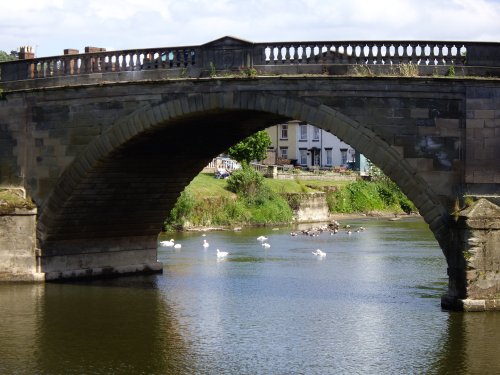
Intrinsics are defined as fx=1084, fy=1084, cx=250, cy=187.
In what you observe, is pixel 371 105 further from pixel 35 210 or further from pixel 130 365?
pixel 35 210

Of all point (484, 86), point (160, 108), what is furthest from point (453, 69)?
point (160, 108)

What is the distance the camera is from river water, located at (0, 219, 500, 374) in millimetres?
25328

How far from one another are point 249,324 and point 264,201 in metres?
47.7

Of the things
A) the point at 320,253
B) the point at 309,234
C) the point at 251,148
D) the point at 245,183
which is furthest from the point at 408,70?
the point at 251,148

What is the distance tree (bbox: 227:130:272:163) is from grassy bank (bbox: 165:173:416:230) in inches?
145

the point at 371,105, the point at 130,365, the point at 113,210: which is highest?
the point at 371,105

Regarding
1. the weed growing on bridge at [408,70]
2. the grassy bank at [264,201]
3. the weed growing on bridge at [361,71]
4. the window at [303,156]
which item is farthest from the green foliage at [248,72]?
the window at [303,156]

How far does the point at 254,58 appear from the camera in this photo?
3328 centimetres

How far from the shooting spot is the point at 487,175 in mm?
30109

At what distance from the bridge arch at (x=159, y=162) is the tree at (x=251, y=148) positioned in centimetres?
4522

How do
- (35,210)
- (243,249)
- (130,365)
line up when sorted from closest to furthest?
(130,365) → (35,210) → (243,249)

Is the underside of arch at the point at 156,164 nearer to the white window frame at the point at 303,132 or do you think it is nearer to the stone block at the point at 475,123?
the stone block at the point at 475,123

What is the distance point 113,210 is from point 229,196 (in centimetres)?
3592

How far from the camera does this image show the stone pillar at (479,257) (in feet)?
94.6
